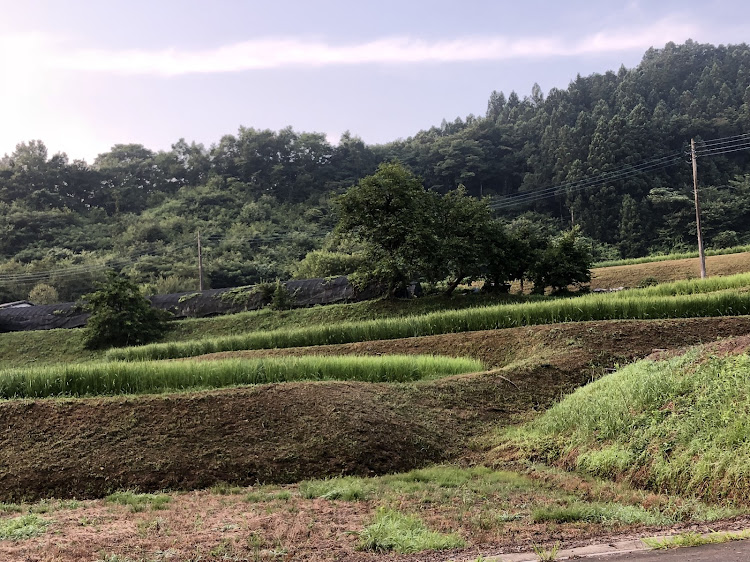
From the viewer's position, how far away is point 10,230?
53.0m

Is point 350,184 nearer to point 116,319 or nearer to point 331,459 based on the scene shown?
point 116,319

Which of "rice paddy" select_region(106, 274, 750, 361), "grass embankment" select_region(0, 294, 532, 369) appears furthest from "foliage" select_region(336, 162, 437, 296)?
"rice paddy" select_region(106, 274, 750, 361)

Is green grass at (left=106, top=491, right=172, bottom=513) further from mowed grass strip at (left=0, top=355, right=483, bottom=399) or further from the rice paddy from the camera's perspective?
the rice paddy

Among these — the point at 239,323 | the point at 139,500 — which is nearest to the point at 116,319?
the point at 239,323

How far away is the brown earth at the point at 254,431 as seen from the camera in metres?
7.78

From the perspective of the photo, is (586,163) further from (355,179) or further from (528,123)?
(355,179)

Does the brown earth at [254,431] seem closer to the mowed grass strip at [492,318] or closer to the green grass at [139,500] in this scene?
the green grass at [139,500]

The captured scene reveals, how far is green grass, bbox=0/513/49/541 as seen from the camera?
5312 mm

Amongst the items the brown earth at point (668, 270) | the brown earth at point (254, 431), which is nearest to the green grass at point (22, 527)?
the brown earth at point (254, 431)

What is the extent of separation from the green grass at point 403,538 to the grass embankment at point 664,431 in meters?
2.66

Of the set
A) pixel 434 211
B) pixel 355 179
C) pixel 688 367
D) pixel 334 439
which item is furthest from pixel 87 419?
pixel 355 179

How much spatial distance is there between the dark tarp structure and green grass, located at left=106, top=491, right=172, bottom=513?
1957 centimetres

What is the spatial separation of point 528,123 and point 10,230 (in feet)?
194

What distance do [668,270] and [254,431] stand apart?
2787 centimetres
